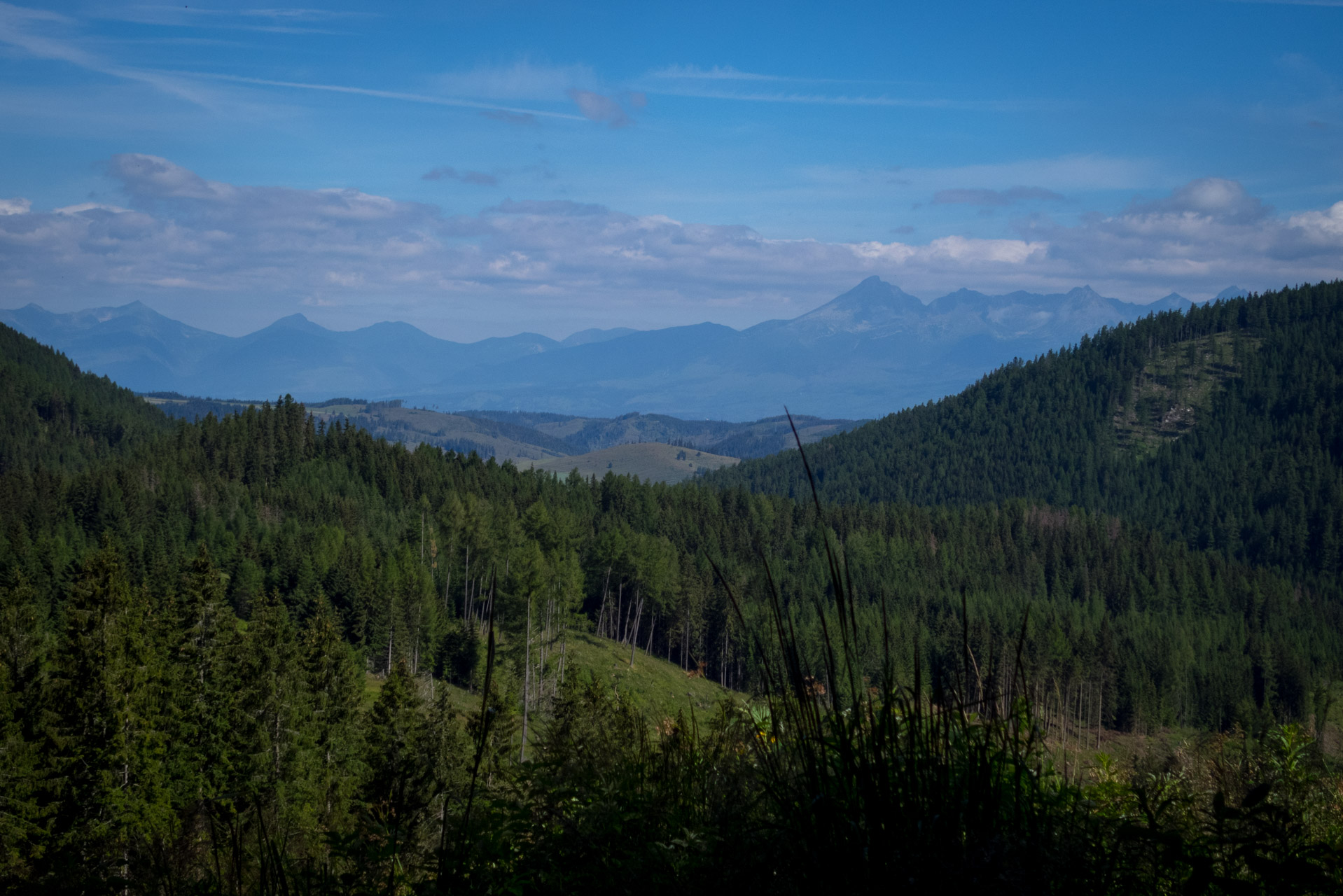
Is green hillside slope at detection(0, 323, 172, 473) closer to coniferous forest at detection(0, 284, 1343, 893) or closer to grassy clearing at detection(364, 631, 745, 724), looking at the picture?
coniferous forest at detection(0, 284, 1343, 893)

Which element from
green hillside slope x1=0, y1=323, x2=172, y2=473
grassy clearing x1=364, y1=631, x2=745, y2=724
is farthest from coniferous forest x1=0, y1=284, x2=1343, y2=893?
grassy clearing x1=364, y1=631, x2=745, y2=724

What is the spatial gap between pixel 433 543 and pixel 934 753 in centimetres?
8290

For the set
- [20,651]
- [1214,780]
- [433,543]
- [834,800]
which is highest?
[834,800]

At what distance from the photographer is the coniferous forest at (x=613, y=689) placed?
128 inches

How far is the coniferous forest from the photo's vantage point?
10.7 feet

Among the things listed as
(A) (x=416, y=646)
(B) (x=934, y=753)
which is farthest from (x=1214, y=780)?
(A) (x=416, y=646)

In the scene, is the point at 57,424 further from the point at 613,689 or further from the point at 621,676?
the point at 613,689

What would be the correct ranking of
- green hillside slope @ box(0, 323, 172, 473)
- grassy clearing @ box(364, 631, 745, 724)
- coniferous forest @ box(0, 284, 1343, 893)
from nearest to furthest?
coniferous forest @ box(0, 284, 1343, 893)
grassy clearing @ box(364, 631, 745, 724)
green hillside slope @ box(0, 323, 172, 473)

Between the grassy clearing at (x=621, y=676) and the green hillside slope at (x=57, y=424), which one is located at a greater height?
the green hillside slope at (x=57, y=424)

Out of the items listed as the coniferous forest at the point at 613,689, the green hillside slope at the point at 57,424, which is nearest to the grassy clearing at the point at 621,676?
the coniferous forest at the point at 613,689

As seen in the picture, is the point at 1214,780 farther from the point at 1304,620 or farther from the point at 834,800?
the point at 1304,620

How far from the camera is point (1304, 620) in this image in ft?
383

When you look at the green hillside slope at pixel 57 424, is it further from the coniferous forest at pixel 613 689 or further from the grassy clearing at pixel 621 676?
the grassy clearing at pixel 621 676

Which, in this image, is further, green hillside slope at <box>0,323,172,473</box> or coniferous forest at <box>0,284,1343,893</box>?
green hillside slope at <box>0,323,172,473</box>
